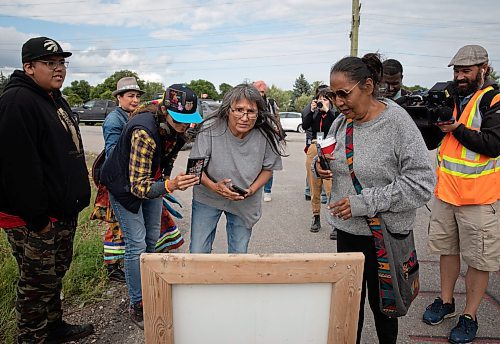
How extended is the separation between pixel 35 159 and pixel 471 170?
2.72 m

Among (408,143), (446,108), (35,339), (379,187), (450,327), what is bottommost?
(450,327)

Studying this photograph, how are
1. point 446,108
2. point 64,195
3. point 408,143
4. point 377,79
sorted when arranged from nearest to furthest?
point 408,143 → point 377,79 → point 64,195 → point 446,108

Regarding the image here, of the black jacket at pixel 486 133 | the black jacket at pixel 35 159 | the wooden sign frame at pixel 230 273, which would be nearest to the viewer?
the wooden sign frame at pixel 230 273

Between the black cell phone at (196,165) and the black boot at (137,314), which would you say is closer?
the black cell phone at (196,165)

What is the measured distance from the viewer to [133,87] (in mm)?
4402

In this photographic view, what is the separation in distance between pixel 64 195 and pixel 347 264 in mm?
1762

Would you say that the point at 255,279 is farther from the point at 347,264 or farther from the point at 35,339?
the point at 35,339

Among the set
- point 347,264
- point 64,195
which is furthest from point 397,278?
point 64,195

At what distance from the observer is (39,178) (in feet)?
7.31

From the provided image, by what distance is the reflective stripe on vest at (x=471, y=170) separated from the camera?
8.65 feet

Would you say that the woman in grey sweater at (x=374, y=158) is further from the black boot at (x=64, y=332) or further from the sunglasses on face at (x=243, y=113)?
the black boot at (x=64, y=332)

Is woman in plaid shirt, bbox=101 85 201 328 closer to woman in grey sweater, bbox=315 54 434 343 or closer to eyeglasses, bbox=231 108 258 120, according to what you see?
eyeglasses, bbox=231 108 258 120

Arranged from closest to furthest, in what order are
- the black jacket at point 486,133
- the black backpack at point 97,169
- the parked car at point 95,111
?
the black jacket at point 486,133 → the black backpack at point 97,169 → the parked car at point 95,111

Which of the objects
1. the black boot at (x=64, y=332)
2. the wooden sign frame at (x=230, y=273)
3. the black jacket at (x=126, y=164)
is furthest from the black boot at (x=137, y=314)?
the wooden sign frame at (x=230, y=273)
